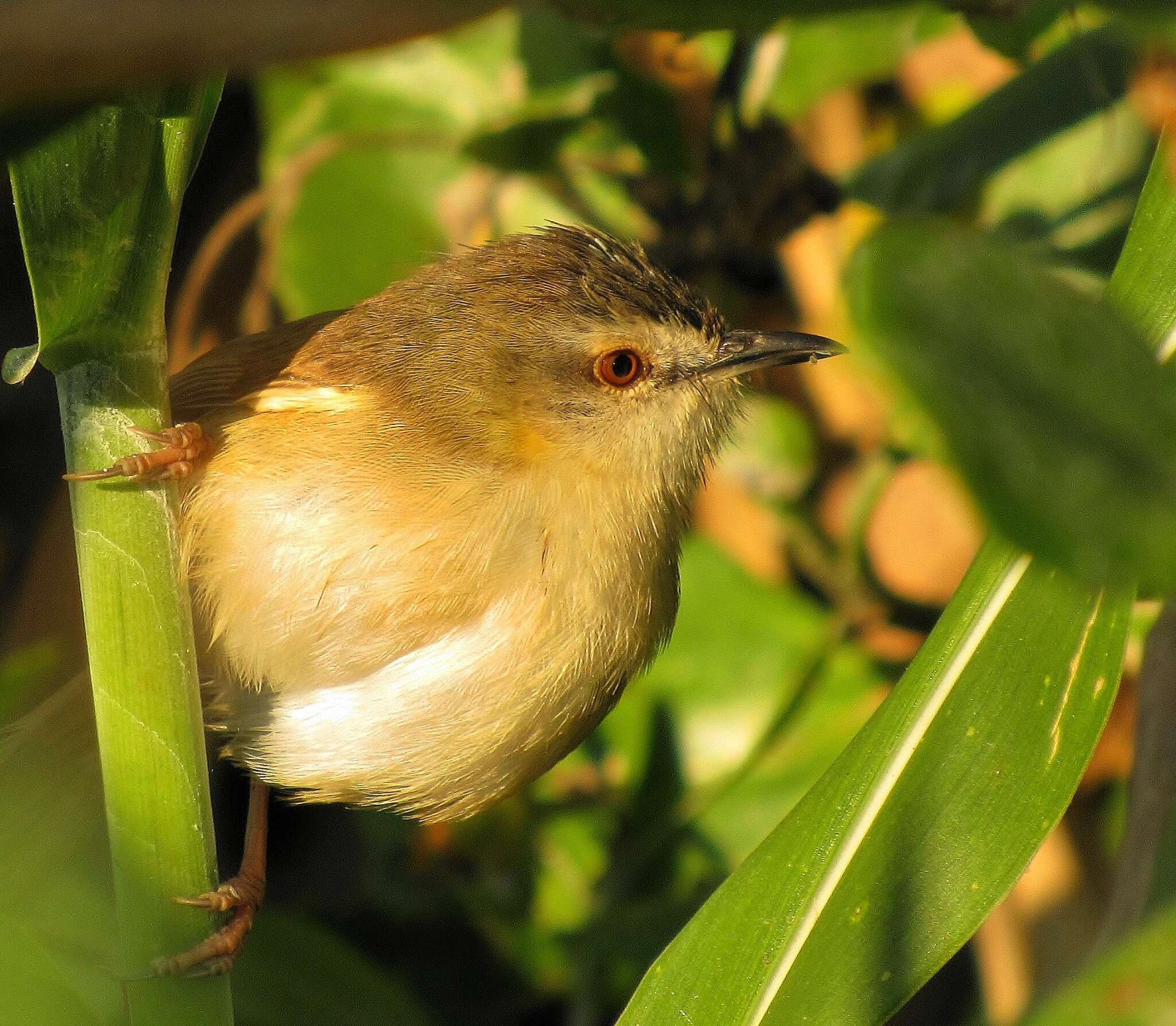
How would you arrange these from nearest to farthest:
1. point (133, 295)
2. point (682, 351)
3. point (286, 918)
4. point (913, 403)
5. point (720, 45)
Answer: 1. point (913, 403)
2. point (133, 295)
3. point (682, 351)
4. point (286, 918)
5. point (720, 45)

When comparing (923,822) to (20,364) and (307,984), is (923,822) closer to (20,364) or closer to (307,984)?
(20,364)

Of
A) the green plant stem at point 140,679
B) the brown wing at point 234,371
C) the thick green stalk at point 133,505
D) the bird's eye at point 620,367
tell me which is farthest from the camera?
the bird's eye at point 620,367

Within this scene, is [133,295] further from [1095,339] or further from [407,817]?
[407,817]

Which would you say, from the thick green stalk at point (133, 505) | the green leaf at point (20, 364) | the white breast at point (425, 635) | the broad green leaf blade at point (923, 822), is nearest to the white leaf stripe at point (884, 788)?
the broad green leaf blade at point (923, 822)

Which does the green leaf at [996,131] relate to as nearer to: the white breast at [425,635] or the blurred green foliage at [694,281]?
the blurred green foliage at [694,281]

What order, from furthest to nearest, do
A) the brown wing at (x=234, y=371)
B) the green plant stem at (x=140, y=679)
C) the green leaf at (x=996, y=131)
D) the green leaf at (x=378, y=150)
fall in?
the green leaf at (x=378, y=150) < the green leaf at (x=996, y=131) < the brown wing at (x=234, y=371) < the green plant stem at (x=140, y=679)

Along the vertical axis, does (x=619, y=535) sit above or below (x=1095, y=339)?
below

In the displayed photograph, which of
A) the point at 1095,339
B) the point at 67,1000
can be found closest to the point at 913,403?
the point at 1095,339
